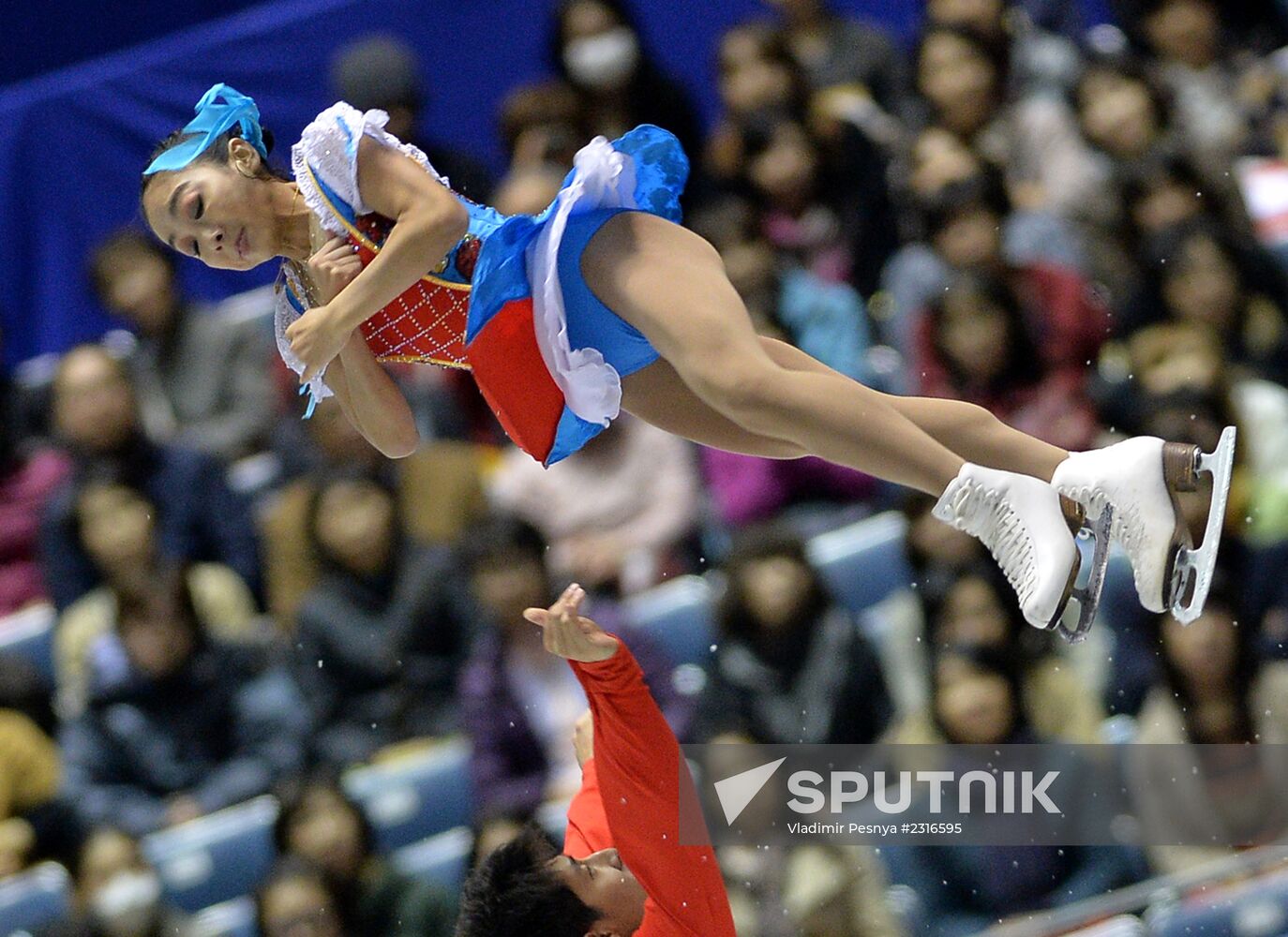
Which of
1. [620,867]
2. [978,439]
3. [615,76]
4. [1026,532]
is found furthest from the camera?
[615,76]

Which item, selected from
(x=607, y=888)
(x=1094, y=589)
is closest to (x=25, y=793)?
(x=607, y=888)

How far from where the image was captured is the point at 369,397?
406 cm

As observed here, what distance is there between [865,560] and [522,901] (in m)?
1.98

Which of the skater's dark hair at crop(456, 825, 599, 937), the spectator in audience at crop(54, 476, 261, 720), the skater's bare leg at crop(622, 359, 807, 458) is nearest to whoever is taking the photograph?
the skater's dark hair at crop(456, 825, 599, 937)

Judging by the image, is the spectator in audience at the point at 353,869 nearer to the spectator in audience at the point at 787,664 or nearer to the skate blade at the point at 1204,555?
the spectator in audience at the point at 787,664

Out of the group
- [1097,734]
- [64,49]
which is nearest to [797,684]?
[1097,734]

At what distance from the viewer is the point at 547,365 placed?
3947mm

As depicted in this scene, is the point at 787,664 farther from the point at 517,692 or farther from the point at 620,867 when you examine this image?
the point at 620,867

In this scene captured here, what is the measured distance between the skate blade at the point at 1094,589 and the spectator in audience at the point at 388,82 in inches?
116

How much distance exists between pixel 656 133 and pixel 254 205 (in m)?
0.76

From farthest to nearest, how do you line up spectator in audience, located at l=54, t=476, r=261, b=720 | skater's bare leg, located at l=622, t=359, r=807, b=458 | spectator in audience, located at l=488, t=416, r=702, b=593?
spectator in audience, located at l=54, t=476, r=261, b=720, spectator in audience, located at l=488, t=416, r=702, b=593, skater's bare leg, located at l=622, t=359, r=807, b=458

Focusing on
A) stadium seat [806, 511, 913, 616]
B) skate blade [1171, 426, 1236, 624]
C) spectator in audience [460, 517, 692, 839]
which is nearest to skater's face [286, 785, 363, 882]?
spectator in audience [460, 517, 692, 839]

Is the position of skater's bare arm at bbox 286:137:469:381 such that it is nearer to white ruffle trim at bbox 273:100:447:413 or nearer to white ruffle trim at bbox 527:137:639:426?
white ruffle trim at bbox 273:100:447:413

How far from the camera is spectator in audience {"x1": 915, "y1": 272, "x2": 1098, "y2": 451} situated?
5.70 meters
